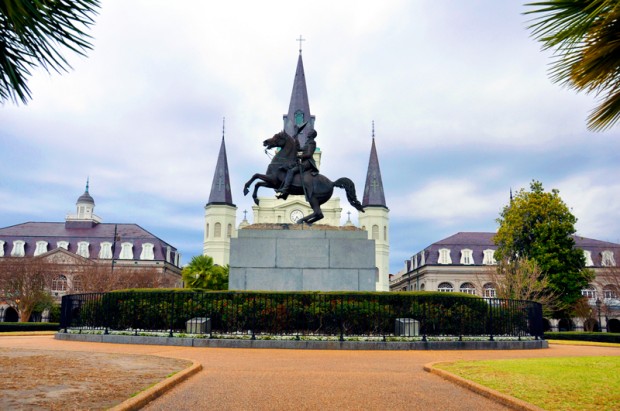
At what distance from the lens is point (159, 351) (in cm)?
1378

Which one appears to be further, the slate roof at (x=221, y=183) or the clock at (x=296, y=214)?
the slate roof at (x=221, y=183)

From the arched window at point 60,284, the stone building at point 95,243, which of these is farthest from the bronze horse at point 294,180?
the stone building at point 95,243

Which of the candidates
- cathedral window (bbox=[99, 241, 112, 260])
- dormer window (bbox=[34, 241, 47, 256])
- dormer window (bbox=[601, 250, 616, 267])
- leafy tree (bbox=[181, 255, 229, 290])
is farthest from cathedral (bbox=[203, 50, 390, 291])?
leafy tree (bbox=[181, 255, 229, 290])

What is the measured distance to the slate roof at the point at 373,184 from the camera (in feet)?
314

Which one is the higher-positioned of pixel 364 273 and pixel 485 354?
pixel 364 273

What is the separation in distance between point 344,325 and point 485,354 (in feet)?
14.4

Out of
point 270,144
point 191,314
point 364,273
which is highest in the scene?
point 270,144

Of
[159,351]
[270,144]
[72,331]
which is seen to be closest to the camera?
[159,351]

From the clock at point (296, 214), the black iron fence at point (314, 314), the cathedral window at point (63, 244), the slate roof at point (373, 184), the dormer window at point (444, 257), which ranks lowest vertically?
the black iron fence at point (314, 314)

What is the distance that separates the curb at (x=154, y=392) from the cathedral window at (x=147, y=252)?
8342 centimetres

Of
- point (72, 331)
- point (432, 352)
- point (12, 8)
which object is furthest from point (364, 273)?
point (12, 8)

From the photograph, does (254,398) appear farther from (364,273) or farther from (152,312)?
Result: (364,273)

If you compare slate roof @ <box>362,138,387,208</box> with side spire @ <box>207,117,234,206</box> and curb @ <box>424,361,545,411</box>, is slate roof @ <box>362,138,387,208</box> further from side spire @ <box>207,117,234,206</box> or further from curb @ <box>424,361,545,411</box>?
curb @ <box>424,361,545,411</box>

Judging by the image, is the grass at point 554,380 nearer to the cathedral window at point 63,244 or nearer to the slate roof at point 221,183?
the slate roof at point 221,183
